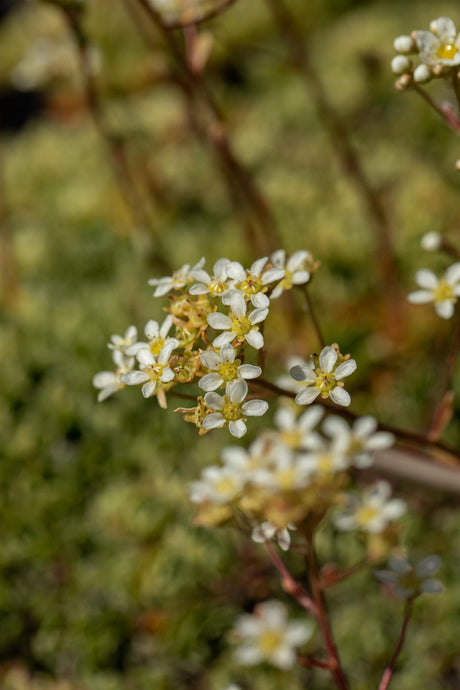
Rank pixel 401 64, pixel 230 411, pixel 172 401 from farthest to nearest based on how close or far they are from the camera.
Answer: pixel 172 401 → pixel 401 64 → pixel 230 411

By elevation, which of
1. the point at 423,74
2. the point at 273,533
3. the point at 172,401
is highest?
the point at 423,74

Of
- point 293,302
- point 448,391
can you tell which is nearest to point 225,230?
point 293,302

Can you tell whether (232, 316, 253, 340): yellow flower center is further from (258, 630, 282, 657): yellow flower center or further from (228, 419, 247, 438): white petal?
(258, 630, 282, 657): yellow flower center

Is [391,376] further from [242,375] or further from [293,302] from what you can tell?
[242,375]

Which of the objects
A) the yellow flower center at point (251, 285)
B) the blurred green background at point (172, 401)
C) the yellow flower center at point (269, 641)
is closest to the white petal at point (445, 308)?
the yellow flower center at point (251, 285)

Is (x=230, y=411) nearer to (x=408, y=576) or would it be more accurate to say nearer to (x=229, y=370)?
(x=229, y=370)

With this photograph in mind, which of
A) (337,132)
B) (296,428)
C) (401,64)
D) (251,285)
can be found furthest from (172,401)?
(401,64)

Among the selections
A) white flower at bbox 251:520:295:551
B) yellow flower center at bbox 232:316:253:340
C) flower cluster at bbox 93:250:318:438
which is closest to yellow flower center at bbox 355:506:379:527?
white flower at bbox 251:520:295:551

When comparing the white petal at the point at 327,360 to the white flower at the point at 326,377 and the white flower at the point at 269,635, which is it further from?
the white flower at the point at 269,635
